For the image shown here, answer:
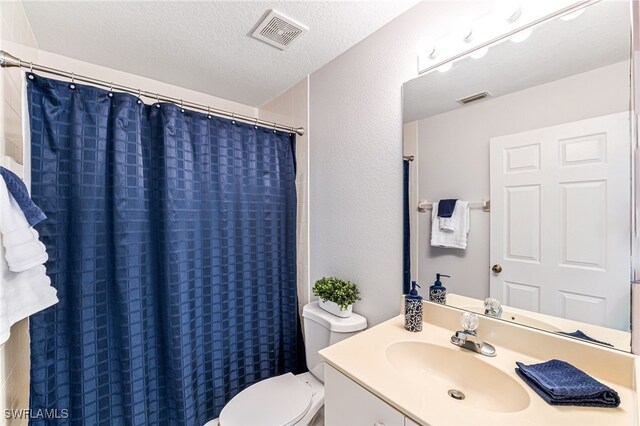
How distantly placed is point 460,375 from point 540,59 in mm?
1097

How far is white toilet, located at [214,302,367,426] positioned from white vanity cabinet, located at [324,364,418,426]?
37cm

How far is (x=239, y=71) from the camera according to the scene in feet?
5.41

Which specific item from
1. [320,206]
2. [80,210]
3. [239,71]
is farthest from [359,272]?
[239,71]

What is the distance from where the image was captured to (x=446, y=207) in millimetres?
1116

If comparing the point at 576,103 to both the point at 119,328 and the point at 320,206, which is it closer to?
the point at 320,206

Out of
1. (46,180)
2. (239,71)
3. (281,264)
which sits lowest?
(281,264)

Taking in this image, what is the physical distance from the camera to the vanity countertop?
61cm

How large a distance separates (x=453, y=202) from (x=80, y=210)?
1.61 metres

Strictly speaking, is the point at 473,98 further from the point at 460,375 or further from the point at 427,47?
the point at 460,375

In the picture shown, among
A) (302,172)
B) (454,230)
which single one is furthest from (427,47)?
(302,172)

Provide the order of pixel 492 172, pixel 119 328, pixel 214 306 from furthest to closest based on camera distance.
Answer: pixel 214 306, pixel 119 328, pixel 492 172

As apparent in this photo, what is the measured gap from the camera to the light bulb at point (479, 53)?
965 mm

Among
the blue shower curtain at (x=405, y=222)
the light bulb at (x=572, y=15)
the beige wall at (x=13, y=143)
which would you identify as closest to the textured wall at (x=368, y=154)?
the blue shower curtain at (x=405, y=222)

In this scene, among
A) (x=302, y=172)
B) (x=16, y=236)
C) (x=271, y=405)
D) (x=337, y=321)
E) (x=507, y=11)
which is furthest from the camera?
(x=302, y=172)
